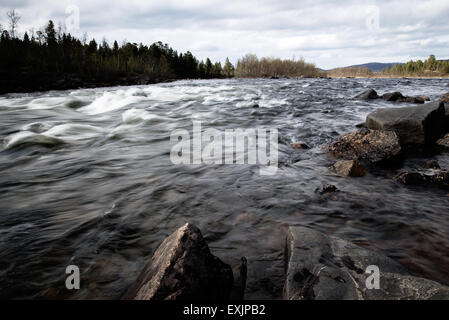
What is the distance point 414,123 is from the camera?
17.1 feet

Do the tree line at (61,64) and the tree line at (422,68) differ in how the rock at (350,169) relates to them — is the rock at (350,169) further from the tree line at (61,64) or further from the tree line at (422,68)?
the tree line at (422,68)

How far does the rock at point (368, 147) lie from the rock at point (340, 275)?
2.89 meters

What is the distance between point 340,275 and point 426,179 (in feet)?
8.89

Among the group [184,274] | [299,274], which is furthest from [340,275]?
[184,274]

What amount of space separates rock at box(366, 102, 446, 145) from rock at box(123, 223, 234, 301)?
5111 mm

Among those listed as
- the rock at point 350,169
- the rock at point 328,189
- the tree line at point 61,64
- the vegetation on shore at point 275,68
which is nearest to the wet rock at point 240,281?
the rock at point 328,189

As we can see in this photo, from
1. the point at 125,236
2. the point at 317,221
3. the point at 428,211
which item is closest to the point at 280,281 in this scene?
the point at 317,221

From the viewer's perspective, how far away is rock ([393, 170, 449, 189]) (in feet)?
10.8

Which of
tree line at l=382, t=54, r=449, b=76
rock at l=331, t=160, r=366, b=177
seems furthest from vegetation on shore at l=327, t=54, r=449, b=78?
rock at l=331, t=160, r=366, b=177

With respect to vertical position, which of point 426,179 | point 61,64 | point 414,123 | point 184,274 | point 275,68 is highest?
point 275,68

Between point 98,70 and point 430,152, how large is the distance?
149ft

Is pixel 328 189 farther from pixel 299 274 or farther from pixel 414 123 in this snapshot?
pixel 414 123

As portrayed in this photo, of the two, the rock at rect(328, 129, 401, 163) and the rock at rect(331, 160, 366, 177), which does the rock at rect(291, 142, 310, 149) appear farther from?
the rock at rect(331, 160, 366, 177)

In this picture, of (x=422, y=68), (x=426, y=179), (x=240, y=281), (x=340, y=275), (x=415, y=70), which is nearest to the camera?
(x=340, y=275)
